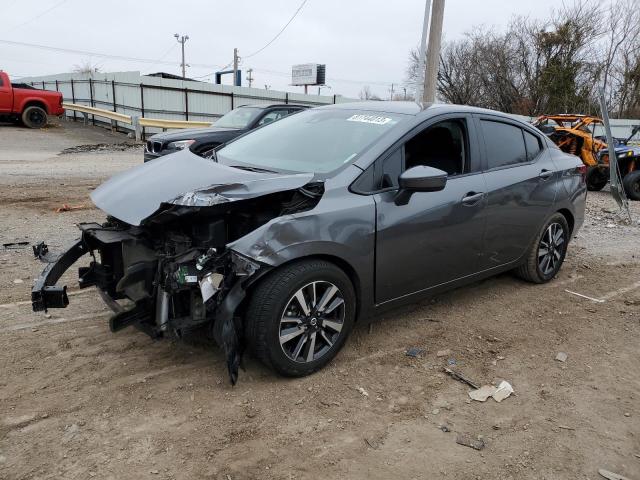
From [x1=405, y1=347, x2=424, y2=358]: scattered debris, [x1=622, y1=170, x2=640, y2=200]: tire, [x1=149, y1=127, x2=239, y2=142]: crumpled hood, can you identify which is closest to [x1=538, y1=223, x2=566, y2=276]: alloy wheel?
[x1=405, y1=347, x2=424, y2=358]: scattered debris

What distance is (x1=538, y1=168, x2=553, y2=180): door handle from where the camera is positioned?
4699mm

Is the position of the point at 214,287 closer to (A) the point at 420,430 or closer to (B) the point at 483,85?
(A) the point at 420,430

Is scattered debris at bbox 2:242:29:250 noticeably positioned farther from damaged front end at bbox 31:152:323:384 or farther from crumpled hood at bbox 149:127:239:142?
crumpled hood at bbox 149:127:239:142

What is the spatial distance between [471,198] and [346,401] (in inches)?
72.8

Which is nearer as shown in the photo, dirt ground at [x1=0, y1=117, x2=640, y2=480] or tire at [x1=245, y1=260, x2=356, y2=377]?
dirt ground at [x1=0, y1=117, x2=640, y2=480]

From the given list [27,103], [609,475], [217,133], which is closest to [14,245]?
[217,133]

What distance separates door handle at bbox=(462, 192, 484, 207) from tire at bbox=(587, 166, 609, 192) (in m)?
9.78

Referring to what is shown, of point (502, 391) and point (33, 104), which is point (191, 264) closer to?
point (502, 391)

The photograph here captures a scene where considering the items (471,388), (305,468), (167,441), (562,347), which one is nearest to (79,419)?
(167,441)

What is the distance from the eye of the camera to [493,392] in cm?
322

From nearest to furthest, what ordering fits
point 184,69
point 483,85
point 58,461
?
point 58,461 < point 483,85 < point 184,69

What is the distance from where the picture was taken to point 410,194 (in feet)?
11.3

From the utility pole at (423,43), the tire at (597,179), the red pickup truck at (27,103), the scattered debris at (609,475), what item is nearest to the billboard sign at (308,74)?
the red pickup truck at (27,103)

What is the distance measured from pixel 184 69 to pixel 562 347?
69.4 meters
